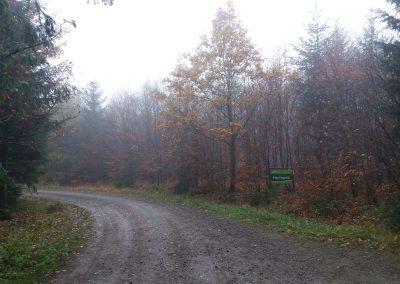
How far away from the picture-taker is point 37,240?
12.2 metres

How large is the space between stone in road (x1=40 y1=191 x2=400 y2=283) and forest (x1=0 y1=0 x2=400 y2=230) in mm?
3045

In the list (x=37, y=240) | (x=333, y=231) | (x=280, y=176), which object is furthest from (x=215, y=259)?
(x=280, y=176)

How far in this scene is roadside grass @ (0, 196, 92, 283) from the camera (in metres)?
8.86

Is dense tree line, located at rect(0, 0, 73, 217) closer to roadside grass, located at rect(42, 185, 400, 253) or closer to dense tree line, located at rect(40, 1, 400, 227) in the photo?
dense tree line, located at rect(40, 1, 400, 227)

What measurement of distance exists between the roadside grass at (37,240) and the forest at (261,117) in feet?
5.28

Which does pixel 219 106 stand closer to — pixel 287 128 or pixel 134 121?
pixel 287 128

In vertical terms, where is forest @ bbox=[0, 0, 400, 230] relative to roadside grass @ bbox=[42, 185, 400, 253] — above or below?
above

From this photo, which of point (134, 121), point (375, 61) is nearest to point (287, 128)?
point (375, 61)

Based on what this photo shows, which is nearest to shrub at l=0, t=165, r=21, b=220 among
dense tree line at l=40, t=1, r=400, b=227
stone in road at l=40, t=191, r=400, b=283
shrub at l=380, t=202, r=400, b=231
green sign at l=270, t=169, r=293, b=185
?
stone in road at l=40, t=191, r=400, b=283

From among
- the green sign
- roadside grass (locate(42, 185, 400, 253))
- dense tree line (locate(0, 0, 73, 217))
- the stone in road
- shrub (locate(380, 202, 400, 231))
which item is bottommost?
the stone in road

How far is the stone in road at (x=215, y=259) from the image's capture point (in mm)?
8109

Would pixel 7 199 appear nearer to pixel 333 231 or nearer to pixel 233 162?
pixel 233 162

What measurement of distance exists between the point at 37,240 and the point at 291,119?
17.3m

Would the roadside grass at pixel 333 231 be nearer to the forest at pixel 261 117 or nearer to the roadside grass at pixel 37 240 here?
the forest at pixel 261 117
